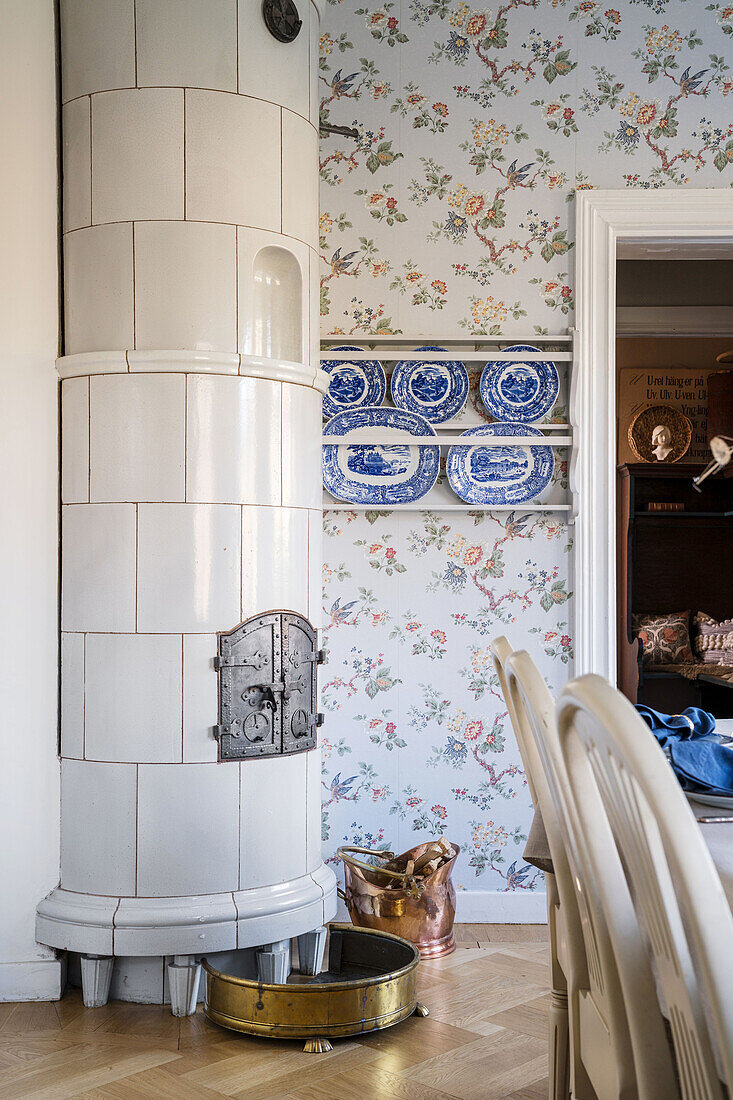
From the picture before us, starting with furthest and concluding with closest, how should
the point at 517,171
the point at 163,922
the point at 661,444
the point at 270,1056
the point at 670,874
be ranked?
the point at 661,444 → the point at 517,171 → the point at 163,922 → the point at 270,1056 → the point at 670,874

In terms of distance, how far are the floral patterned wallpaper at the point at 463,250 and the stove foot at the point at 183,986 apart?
2.68ft

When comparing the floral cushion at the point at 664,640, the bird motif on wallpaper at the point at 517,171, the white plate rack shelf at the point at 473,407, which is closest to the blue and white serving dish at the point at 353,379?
the white plate rack shelf at the point at 473,407

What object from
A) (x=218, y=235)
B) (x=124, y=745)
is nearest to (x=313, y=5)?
(x=218, y=235)

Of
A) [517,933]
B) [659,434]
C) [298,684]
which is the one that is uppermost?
[659,434]

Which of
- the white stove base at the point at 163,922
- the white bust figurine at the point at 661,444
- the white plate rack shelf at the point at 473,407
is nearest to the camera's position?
the white stove base at the point at 163,922

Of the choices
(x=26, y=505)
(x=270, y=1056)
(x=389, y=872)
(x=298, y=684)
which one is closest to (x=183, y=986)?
(x=270, y=1056)

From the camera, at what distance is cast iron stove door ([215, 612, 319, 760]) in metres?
2.57

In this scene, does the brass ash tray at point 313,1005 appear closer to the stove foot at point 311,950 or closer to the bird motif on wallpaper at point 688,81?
the stove foot at point 311,950

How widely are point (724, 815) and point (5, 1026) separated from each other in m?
1.81

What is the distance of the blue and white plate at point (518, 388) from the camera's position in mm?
3234

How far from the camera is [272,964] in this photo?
2.56m

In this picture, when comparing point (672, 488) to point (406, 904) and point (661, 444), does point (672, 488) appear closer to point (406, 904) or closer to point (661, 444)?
point (661, 444)

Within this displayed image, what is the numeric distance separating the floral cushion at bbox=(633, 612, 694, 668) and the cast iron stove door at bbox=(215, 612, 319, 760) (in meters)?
2.89

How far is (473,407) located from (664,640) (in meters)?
2.40
